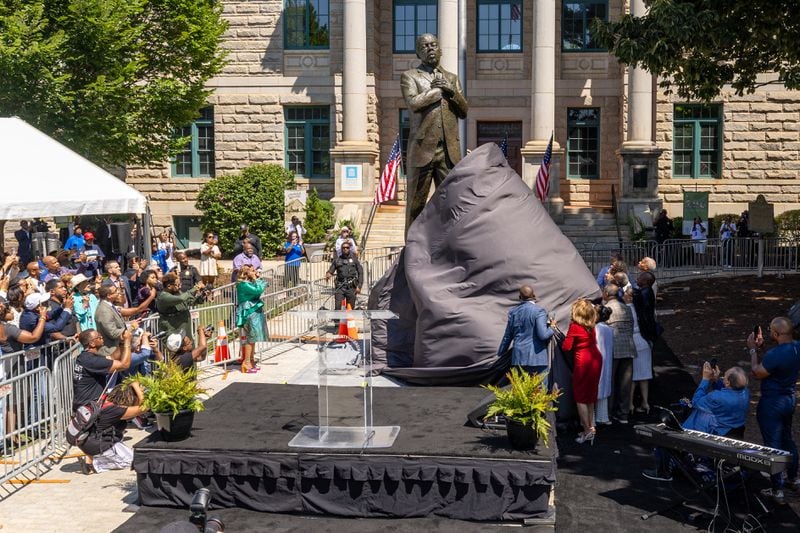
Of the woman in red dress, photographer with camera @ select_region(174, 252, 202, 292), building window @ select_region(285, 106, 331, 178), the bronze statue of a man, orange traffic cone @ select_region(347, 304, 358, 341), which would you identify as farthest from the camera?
building window @ select_region(285, 106, 331, 178)

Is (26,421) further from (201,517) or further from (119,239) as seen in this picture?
(119,239)

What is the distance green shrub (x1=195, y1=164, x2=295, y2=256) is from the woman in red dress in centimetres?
2169

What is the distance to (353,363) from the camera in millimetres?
9414

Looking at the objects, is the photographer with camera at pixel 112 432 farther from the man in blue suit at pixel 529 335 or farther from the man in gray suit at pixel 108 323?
the man in blue suit at pixel 529 335

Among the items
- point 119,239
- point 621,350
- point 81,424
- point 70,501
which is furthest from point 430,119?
point 119,239

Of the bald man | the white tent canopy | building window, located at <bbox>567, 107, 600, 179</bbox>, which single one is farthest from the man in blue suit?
building window, located at <bbox>567, 107, 600, 179</bbox>

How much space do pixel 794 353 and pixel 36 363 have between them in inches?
369

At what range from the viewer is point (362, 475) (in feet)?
29.1

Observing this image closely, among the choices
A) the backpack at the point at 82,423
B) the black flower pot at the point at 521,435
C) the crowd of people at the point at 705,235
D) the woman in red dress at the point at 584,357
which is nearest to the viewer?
the black flower pot at the point at 521,435

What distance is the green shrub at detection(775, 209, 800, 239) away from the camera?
29423 mm

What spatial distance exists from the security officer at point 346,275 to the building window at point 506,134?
58.7 feet

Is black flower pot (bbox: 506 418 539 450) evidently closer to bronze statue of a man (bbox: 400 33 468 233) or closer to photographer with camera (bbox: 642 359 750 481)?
photographer with camera (bbox: 642 359 750 481)

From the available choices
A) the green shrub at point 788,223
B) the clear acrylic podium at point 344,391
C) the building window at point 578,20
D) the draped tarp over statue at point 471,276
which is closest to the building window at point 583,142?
the building window at point 578,20

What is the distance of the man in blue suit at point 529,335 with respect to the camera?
37.0ft
